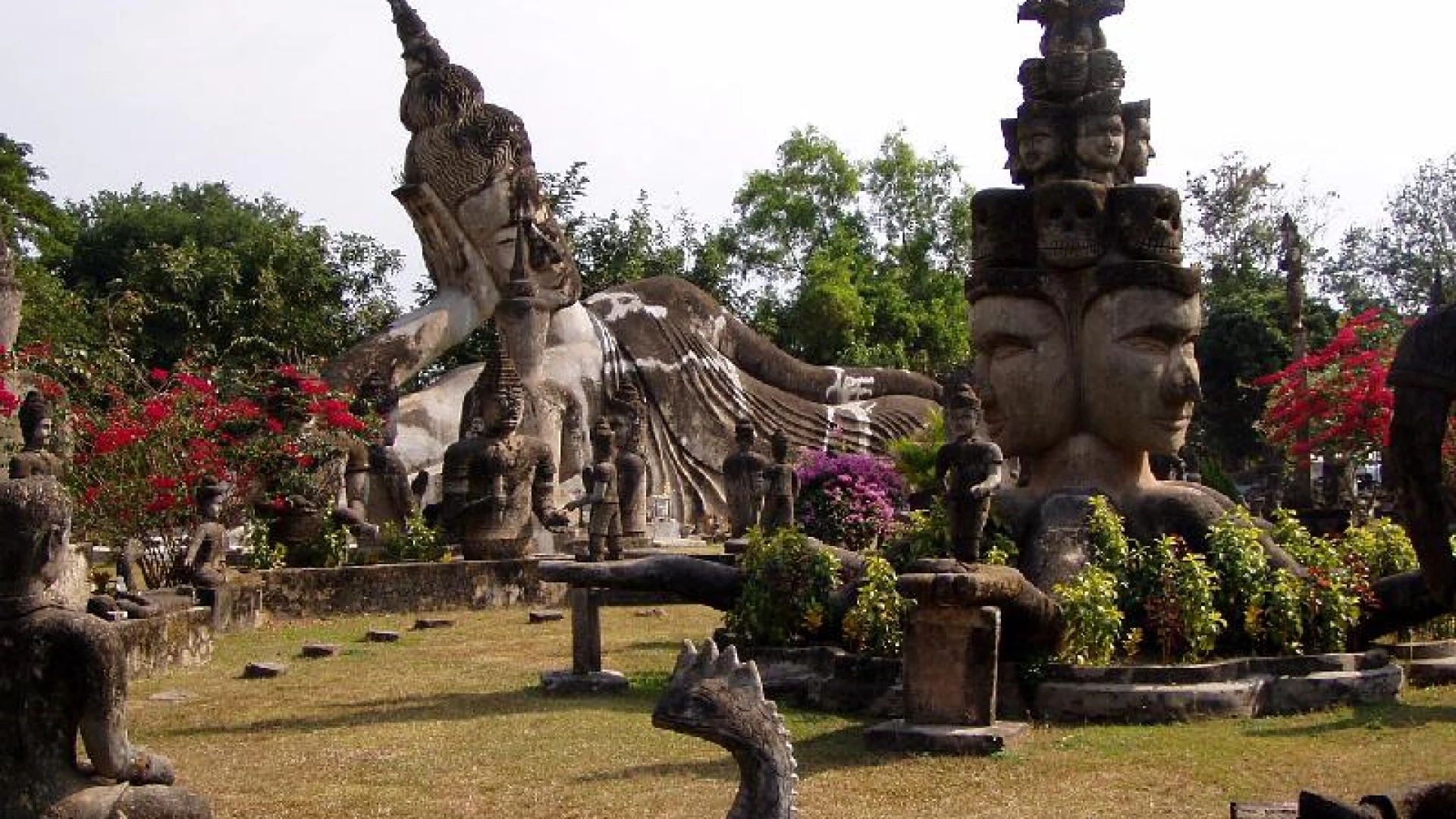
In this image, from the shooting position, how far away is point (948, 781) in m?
7.15

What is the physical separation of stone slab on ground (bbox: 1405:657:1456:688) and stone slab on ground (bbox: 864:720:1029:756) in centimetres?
315

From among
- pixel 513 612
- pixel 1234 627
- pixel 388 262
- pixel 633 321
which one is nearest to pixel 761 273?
pixel 388 262

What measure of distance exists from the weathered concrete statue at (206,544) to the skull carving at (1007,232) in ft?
24.0

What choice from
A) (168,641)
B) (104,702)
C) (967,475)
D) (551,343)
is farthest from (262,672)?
(551,343)

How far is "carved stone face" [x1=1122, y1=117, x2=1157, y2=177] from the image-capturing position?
35.4 feet

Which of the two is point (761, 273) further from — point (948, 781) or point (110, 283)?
point (948, 781)

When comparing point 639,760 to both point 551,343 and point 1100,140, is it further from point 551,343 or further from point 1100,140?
point 551,343

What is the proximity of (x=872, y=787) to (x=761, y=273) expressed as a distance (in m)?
38.3

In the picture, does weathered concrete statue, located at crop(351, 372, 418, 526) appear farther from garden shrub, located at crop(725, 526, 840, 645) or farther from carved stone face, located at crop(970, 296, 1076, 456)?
carved stone face, located at crop(970, 296, 1076, 456)

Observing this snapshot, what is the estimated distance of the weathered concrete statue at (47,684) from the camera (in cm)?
557

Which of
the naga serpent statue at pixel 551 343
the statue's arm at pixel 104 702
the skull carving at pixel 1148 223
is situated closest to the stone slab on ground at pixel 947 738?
the skull carving at pixel 1148 223

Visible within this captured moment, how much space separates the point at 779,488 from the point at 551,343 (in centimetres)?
730

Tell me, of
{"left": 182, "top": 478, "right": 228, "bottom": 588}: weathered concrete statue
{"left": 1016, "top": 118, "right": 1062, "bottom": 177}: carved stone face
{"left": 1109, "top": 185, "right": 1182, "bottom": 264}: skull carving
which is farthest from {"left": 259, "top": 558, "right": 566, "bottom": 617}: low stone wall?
{"left": 1109, "top": 185, "right": 1182, "bottom": 264}: skull carving

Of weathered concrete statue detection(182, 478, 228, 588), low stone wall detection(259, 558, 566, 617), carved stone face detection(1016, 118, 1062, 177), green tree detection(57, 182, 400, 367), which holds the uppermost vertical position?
green tree detection(57, 182, 400, 367)
